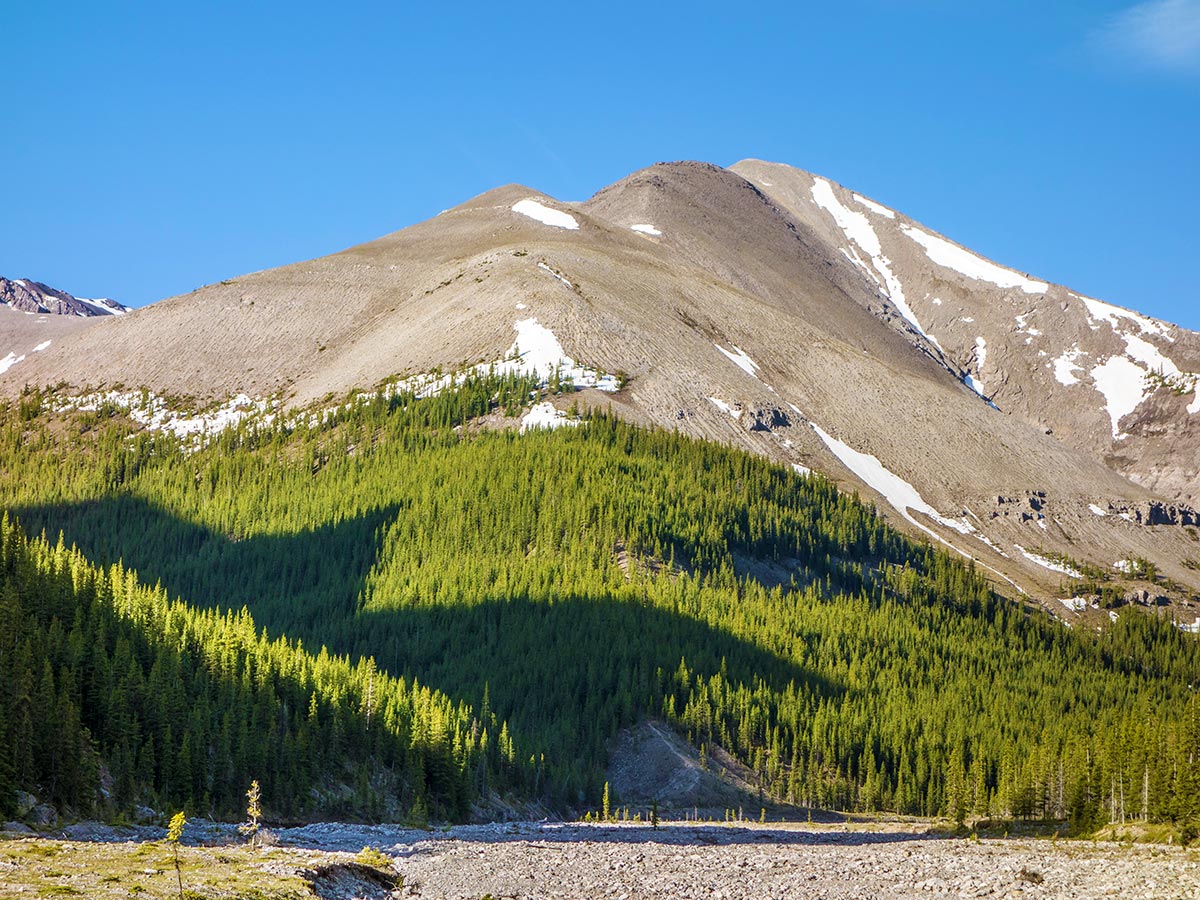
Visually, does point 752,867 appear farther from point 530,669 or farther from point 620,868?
point 530,669

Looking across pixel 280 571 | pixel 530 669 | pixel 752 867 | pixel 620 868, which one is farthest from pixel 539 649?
pixel 620 868

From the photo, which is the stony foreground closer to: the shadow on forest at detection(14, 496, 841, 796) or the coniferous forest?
the coniferous forest

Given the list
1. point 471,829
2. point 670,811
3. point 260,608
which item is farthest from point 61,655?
point 260,608

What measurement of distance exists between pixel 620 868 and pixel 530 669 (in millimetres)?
81825

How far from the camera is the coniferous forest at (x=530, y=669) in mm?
88000

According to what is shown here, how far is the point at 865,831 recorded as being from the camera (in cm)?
10319

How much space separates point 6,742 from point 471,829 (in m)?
30.7

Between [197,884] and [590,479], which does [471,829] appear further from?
[590,479]

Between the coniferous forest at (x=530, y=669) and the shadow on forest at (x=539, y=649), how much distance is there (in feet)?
1.23

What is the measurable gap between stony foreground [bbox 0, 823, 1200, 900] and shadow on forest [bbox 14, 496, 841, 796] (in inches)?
2066

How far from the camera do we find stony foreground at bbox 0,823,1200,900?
48.6 m

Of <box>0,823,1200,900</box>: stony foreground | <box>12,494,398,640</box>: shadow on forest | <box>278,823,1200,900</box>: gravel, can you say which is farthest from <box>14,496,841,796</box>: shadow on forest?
<box>0,823,1200,900</box>: stony foreground

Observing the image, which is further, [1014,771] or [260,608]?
[260,608]

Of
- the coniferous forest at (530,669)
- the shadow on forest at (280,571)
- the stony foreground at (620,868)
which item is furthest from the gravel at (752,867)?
the shadow on forest at (280,571)
